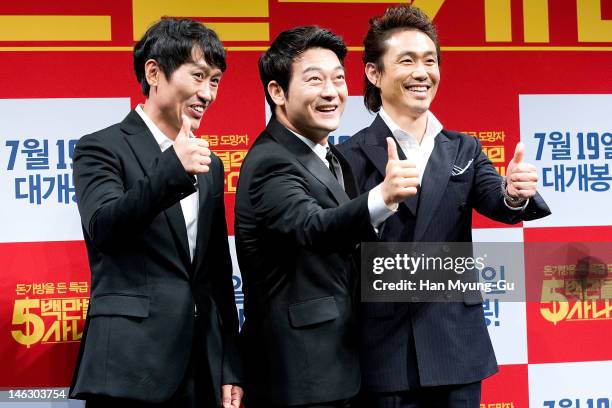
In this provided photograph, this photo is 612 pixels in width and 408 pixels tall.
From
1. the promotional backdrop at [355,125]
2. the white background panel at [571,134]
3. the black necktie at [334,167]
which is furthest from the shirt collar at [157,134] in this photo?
the white background panel at [571,134]

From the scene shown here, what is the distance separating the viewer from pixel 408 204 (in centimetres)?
180

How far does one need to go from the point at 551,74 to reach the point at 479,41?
297 millimetres

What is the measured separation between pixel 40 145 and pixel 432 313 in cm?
144

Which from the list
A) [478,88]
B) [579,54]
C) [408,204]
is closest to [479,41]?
[478,88]

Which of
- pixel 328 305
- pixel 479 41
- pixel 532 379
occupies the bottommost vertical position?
pixel 532 379

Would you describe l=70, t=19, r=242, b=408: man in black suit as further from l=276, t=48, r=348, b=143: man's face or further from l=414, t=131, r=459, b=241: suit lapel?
l=414, t=131, r=459, b=241: suit lapel

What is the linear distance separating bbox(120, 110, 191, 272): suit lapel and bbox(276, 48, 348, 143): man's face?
0.33 m

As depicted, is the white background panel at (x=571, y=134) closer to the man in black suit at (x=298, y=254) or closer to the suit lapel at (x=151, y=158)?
the man in black suit at (x=298, y=254)

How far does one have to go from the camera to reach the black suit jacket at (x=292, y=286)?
5.35 feet

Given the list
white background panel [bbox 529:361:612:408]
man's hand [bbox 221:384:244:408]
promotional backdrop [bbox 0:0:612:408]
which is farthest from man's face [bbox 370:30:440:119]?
white background panel [bbox 529:361:612:408]

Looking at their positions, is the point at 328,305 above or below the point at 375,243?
below

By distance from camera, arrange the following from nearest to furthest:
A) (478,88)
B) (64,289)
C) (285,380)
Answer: (285,380) < (64,289) < (478,88)

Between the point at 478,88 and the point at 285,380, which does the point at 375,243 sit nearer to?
the point at 285,380

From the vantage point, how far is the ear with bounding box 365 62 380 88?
1.99 metres
